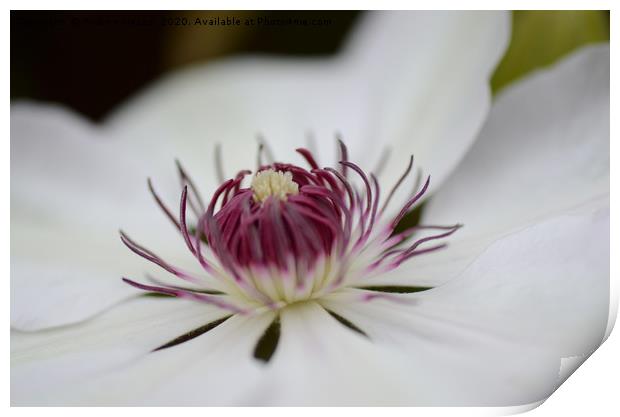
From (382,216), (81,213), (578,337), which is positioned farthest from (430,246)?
(81,213)

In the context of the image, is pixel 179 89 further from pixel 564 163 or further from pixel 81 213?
pixel 564 163

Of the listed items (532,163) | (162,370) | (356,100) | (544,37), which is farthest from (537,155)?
(162,370)

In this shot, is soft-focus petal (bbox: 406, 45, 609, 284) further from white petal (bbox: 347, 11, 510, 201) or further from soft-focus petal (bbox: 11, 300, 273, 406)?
soft-focus petal (bbox: 11, 300, 273, 406)

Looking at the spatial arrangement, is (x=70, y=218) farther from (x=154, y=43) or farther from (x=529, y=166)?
(x=529, y=166)

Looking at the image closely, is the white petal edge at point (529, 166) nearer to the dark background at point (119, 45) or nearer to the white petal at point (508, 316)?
the white petal at point (508, 316)

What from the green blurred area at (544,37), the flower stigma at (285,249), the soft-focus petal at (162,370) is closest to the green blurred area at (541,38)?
the green blurred area at (544,37)

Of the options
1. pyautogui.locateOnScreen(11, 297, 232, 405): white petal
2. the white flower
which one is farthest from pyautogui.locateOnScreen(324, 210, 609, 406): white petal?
pyautogui.locateOnScreen(11, 297, 232, 405): white petal
